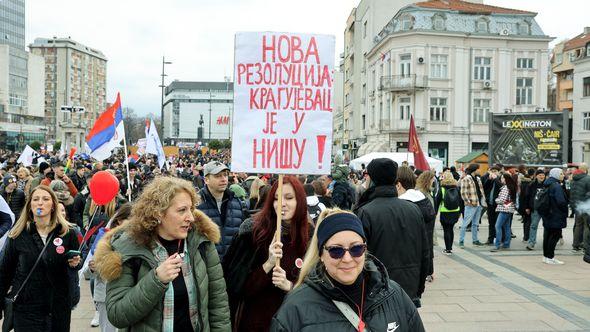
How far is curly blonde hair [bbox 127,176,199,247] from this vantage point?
3354mm

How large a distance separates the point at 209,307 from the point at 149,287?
0.53 m

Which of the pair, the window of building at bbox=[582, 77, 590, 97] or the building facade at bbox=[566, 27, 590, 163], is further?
the window of building at bbox=[582, 77, 590, 97]

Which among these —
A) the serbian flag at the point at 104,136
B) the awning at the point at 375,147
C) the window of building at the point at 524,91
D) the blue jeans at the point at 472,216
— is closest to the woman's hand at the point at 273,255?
the serbian flag at the point at 104,136

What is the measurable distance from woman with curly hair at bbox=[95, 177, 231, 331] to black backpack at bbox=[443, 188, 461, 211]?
895 centimetres

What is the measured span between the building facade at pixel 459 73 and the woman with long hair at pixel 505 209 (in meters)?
32.4

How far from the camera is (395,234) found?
4.86 m

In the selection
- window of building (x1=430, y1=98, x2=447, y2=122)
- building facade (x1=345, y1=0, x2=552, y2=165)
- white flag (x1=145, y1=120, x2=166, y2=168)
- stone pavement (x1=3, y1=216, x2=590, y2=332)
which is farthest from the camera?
window of building (x1=430, y1=98, x2=447, y2=122)

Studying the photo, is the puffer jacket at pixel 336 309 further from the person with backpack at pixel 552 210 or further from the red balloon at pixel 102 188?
the person with backpack at pixel 552 210

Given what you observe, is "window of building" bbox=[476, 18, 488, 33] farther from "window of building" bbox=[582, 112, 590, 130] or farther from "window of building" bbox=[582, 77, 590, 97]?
"window of building" bbox=[582, 112, 590, 130]

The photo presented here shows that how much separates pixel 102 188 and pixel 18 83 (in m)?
114

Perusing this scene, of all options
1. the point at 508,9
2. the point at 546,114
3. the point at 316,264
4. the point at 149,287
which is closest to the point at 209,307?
the point at 149,287

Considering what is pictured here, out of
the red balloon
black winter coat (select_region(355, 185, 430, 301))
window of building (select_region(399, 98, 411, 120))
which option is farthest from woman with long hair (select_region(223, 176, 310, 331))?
window of building (select_region(399, 98, 411, 120))

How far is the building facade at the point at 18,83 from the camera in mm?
101938

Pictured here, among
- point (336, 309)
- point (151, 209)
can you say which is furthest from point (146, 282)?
point (336, 309)
